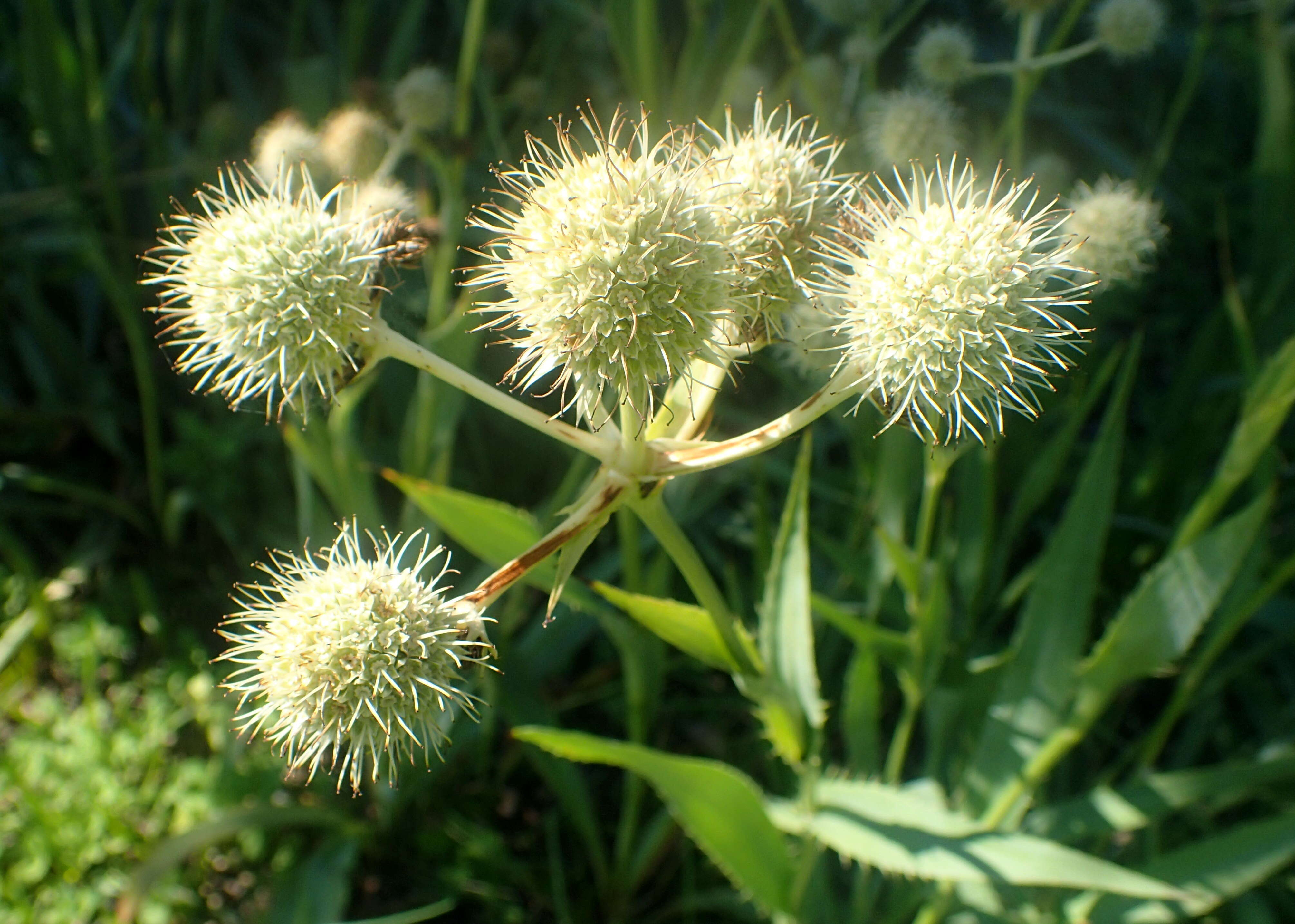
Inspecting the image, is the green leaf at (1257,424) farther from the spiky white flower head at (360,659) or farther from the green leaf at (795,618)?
the spiky white flower head at (360,659)

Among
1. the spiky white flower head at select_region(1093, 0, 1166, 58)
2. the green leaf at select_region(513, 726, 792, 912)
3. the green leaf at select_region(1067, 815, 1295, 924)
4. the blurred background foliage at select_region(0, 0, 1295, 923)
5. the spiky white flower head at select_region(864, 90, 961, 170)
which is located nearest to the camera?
the green leaf at select_region(513, 726, 792, 912)

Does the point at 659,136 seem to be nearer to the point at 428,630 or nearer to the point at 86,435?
the point at 428,630

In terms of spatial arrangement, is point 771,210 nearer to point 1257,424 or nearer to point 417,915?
point 1257,424

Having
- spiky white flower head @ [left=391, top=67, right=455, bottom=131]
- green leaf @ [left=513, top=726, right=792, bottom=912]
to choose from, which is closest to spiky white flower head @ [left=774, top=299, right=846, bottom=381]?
green leaf @ [left=513, top=726, right=792, bottom=912]

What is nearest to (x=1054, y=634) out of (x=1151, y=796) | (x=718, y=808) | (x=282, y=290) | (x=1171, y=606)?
(x=1171, y=606)

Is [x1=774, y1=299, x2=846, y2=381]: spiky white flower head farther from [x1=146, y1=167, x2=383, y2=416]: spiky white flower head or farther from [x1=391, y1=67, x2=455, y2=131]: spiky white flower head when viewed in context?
[x1=391, y1=67, x2=455, y2=131]: spiky white flower head
